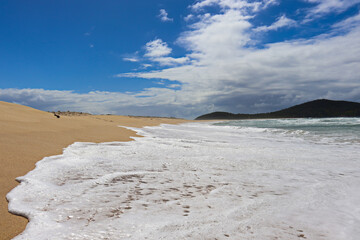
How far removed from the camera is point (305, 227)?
2.15 meters

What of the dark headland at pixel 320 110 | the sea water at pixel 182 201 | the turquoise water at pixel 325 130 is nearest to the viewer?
the sea water at pixel 182 201

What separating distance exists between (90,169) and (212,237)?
2869 mm

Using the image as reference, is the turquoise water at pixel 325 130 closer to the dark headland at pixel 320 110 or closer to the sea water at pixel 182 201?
the sea water at pixel 182 201

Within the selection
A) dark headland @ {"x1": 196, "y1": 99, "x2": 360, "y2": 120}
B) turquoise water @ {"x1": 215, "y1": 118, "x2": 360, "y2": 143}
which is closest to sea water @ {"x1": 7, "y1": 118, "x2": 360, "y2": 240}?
turquoise water @ {"x1": 215, "y1": 118, "x2": 360, "y2": 143}

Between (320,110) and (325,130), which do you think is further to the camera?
(320,110)

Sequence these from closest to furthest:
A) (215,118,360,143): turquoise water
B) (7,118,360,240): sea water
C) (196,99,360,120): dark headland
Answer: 1. (7,118,360,240): sea water
2. (215,118,360,143): turquoise water
3. (196,99,360,120): dark headland

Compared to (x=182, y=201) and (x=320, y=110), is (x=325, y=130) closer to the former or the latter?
(x=182, y=201)

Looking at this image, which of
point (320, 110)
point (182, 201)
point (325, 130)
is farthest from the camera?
point (320, 110)

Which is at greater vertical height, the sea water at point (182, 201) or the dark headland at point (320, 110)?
the dark headland at point (320, 110)

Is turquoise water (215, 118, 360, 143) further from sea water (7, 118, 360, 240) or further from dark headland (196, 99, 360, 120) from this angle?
dark headland (196, 99, 360, 120)

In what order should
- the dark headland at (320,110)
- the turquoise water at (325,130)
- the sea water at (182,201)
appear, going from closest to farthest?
the sea water at (182,201)
the turquoise water at (325,130)
the dark headland at (320,110)

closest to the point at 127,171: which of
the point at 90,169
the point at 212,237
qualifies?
the point at 90,169

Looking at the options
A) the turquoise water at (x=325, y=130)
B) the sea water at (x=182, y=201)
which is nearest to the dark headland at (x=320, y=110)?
the turquoise water at (x=325, y=130)

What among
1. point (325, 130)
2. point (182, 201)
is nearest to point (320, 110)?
point (325, 130)
